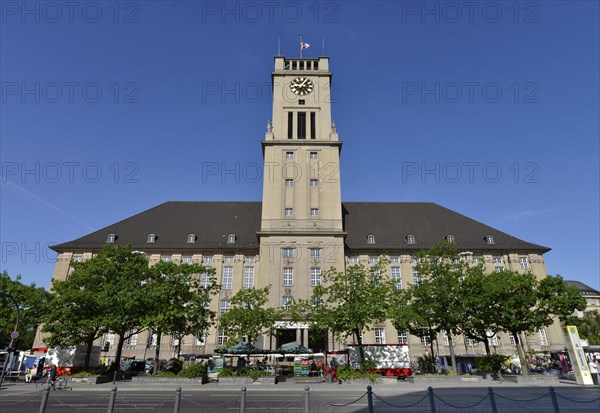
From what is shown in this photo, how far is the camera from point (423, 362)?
4072 cm

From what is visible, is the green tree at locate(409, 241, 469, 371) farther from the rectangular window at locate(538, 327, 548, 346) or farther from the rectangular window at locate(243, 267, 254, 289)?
the rectangular window at locate(243, 267, 254, 289)

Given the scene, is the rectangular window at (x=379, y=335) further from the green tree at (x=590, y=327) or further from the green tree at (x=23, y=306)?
the green tree at (x=590, y=327)

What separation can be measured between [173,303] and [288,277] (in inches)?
651

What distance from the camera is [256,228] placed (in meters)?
55.1

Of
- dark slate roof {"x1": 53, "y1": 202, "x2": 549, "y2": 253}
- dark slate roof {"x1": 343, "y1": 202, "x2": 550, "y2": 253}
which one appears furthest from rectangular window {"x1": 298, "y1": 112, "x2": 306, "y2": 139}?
dark slate roof {"x1": 343, "y1": 202, "x2": 550, "y2": 253}

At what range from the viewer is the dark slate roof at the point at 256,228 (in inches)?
2030

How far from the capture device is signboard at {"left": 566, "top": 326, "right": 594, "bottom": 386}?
25656 millimetres

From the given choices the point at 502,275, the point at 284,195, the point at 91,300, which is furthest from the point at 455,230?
the point at 91,300

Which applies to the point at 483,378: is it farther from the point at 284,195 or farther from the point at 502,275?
the point at 284,195

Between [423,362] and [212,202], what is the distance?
3846cm

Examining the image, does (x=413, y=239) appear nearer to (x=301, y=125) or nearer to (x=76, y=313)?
(x=301, y=125)

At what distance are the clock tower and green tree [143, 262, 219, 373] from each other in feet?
42.0

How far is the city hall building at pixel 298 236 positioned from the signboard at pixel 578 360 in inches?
726

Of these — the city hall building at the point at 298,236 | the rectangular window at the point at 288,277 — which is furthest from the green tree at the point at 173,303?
the rectangular window at the point at 288,277
